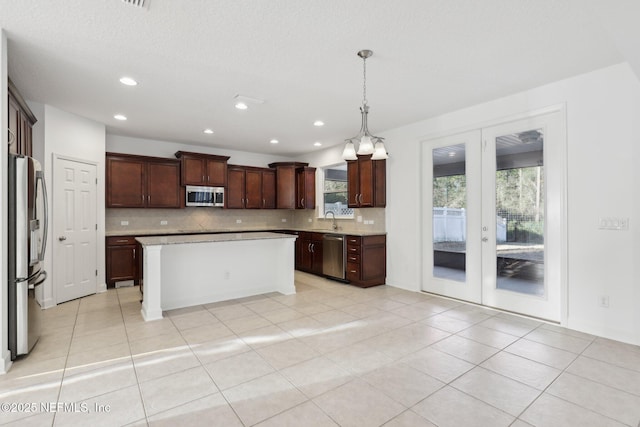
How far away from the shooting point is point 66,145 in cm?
453

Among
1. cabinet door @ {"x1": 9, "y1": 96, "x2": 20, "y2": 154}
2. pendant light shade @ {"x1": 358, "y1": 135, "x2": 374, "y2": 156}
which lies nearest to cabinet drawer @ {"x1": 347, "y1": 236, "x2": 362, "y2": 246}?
pendant light shade @ {"x1": 358, "y1": 135, "x2": 374, "y2": 156}

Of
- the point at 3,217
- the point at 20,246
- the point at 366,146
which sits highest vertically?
the point at 366,146

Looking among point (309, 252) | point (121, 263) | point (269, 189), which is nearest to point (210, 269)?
point (121, 263)

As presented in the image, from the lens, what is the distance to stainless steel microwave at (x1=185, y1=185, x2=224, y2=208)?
6.30 metres

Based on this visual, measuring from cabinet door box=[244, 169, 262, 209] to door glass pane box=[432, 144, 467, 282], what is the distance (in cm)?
402

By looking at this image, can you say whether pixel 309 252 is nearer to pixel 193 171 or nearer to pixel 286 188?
pixel 286 188

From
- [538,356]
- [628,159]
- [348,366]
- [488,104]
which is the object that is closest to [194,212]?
[348,366]

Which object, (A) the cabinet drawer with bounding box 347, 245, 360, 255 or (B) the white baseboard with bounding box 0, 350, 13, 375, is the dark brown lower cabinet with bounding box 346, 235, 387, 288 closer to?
(A) the cabinet drawer with bounding box 347, 245, 360, 255

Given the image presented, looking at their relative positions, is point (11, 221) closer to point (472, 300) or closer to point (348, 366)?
point (348, 366)

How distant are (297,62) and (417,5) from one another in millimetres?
1238

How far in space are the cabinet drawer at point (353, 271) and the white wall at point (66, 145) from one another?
400cm

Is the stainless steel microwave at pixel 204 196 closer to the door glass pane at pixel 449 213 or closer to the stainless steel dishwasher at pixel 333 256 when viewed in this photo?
the stainless steel dishwasher at pixel 333 256

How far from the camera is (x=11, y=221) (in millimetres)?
2643

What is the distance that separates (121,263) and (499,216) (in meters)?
5.83
